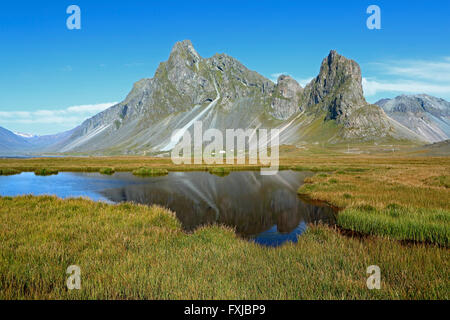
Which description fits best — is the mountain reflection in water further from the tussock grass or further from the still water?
the tussock grass

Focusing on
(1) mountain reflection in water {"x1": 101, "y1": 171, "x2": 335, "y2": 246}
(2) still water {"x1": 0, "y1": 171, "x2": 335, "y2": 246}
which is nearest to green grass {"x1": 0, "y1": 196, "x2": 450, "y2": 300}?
(2) still water {"x1": 0, "y1": 171, "x2": 335, "y2": 246}

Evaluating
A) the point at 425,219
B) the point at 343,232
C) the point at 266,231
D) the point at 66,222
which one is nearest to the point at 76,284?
the point at 66,222

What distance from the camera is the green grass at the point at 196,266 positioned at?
8.34m

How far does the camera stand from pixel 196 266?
34.5 ft

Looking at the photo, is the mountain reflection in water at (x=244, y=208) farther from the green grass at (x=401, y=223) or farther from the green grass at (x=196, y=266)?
the green grass at (x=196, y=266)

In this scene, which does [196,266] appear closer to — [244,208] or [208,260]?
[208,260]

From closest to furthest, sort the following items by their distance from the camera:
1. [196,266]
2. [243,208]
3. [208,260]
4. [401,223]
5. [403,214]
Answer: [196,266]
[208,260]
[401,223]
[403,214]
[243,208]

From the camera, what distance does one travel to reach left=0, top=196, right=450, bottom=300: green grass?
8344mm

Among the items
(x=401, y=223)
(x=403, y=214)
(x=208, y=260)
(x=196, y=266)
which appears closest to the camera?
(x=196, y=266)

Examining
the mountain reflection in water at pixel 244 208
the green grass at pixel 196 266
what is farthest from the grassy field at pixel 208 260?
the mountain reflection in water at pixel 244 208


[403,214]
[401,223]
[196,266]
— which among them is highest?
[196,266]

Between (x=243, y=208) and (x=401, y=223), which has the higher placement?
(x=401, y=223)

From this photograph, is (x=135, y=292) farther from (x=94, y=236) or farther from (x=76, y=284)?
(x=94, y=236)

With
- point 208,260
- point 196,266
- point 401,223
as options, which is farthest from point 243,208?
point 196,266
